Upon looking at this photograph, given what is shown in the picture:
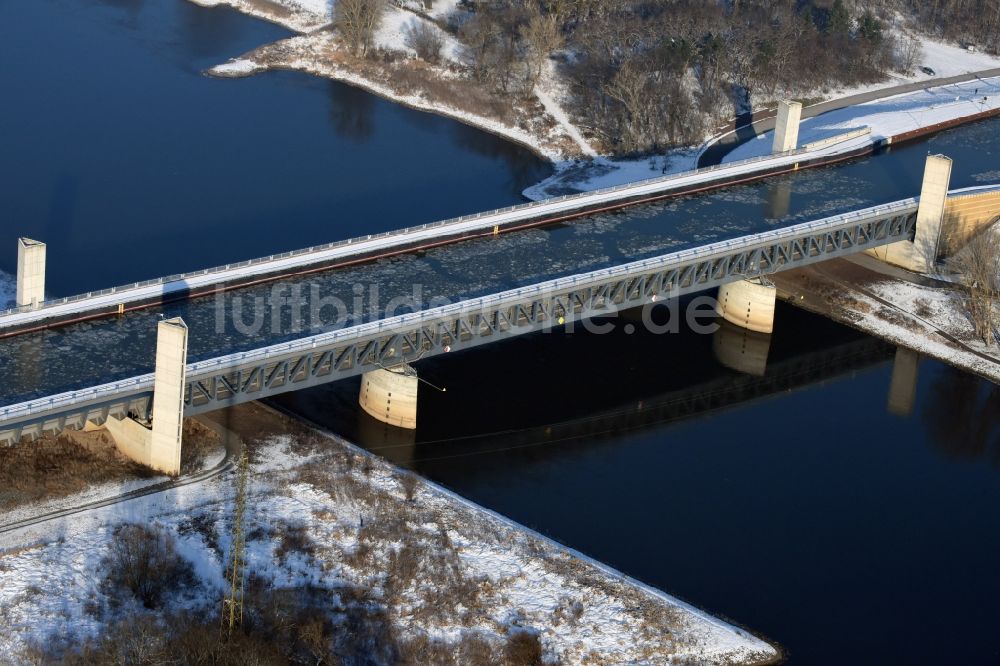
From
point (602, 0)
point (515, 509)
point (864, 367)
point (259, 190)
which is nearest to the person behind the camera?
point (515, 509)

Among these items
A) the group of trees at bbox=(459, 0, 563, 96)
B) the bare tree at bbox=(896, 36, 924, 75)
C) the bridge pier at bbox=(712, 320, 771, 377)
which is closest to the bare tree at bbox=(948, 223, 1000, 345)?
the bridge pier at bbox=(712, 320, 771, 377)

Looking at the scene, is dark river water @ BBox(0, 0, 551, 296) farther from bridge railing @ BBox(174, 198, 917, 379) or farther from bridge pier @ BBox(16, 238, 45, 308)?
bridge railing @ BBox(174, 198, 917, 379)

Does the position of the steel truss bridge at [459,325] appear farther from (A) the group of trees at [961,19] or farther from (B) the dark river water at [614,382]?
(A) the group of trees at [961,19]

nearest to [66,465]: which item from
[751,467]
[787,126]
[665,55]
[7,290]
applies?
[7,290]

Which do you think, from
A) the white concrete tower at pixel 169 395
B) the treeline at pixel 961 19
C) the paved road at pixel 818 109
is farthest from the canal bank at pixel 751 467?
the treeline at pixel 961 19

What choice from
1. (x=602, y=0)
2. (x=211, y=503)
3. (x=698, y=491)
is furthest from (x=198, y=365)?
(x=602, y=0)

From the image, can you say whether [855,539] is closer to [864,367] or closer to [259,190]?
[864,367]
